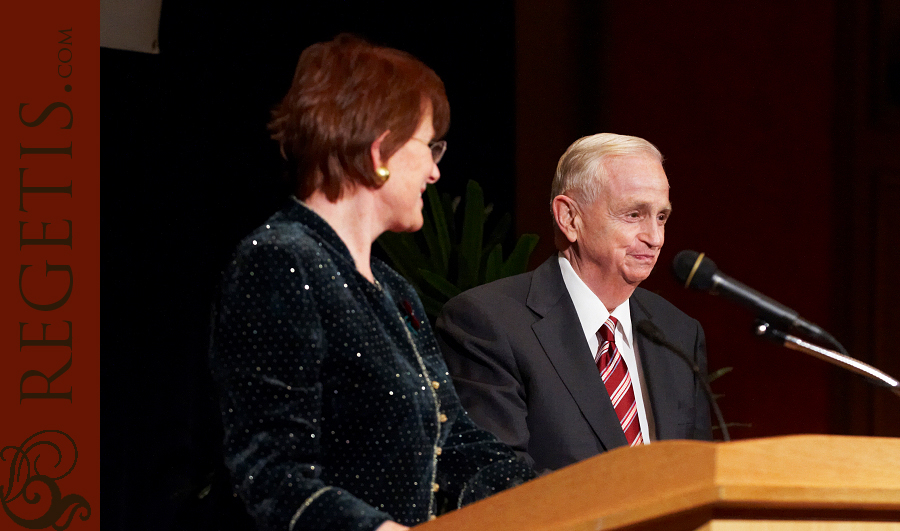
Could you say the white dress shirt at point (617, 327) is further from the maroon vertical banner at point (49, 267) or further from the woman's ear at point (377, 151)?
the maroon vertical banner at point (49, 267)

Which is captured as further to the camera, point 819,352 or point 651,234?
point 651,234

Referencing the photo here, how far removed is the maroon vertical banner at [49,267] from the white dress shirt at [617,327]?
3.62 feet

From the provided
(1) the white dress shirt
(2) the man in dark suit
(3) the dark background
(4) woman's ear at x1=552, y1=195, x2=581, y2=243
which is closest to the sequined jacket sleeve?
(2) the man in dark suit

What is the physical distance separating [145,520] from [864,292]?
110 inches

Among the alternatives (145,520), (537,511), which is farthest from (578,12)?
(537,511)

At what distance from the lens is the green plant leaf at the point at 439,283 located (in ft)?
8.46

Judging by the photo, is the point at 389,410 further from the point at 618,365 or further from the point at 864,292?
the point at 864,292

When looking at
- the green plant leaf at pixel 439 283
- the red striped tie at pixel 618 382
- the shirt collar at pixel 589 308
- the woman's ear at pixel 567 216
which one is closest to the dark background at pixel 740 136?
the green plant leaf at pixel 439 283

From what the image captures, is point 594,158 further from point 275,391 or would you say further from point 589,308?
point 275,391

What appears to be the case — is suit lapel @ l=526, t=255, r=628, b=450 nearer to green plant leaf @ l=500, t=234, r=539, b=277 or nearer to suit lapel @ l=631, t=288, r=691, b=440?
suit lapel @ l=631, t=288, r=691, b=440

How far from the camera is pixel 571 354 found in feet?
6.74

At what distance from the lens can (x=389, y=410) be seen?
1.29 metres

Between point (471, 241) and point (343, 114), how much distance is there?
142 centimetres

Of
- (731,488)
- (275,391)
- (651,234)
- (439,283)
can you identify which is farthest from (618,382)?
(731,488)
